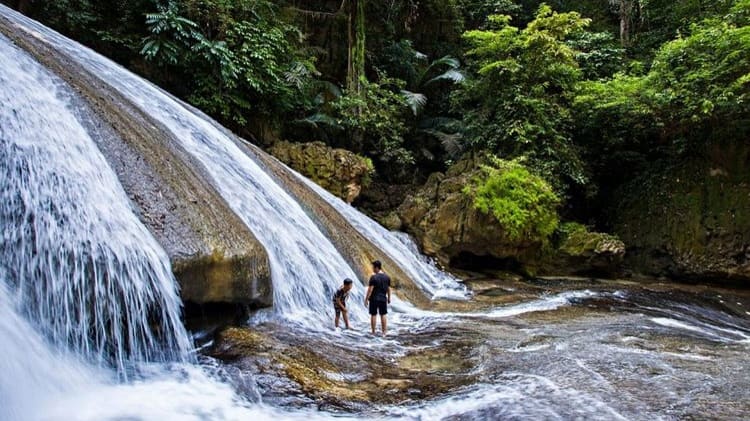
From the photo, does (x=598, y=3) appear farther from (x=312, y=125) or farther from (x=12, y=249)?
(x=12, y=249)

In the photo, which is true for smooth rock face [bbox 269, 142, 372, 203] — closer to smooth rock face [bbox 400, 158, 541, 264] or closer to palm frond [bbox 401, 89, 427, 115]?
smooth rock face [bbox 400, 158, 541, 264]

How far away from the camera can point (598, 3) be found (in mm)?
22328

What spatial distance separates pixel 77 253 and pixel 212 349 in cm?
155

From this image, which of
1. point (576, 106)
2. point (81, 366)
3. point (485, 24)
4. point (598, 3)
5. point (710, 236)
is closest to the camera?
point (81, 366)

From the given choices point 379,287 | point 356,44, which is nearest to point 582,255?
point 379,287

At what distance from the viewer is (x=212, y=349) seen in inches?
192

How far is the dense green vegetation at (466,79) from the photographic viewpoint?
12430 mm

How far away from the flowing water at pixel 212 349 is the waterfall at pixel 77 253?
1 centimetres

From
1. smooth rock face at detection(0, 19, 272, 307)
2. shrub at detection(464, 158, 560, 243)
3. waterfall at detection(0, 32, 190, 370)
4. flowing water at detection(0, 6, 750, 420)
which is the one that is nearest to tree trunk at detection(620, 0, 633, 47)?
Result: shrub at detection(464, 158, 560, 243)

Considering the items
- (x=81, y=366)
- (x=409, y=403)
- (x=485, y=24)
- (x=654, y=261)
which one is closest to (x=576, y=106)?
(x=654, y=261)

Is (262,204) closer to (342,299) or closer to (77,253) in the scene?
(342,299)

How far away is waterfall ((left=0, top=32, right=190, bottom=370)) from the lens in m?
3.99

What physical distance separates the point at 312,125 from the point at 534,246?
8186 mm

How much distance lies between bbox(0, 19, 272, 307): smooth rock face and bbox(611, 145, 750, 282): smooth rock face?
1270 centimetres
